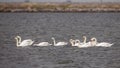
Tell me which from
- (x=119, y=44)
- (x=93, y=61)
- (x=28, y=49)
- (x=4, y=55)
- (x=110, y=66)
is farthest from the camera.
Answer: (x=119, y=44)

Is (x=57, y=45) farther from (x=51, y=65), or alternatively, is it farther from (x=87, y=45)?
(x=51, y=65)

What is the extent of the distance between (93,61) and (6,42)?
1230 centimetres

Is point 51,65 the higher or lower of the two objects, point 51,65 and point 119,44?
the higher

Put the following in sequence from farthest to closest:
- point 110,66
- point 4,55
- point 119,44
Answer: point 119,44
point 4,55
point 110,66

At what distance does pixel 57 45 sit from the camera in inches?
1494

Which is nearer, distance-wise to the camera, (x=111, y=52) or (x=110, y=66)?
(x=110, y=66)

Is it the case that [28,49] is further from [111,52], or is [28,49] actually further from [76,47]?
[111,52]

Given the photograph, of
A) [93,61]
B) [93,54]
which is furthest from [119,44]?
[93,61]

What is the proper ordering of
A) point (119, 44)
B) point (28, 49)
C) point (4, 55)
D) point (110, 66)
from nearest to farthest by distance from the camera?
point (110, 66)
point (4, 55)
point (28, 49)
point (119, 44)

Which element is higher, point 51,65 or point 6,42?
point 51,65

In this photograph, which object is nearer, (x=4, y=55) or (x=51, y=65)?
(x=51, y=65)

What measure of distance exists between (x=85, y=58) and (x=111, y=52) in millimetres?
3263

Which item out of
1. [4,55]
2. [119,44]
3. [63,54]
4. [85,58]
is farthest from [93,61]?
[119,44]

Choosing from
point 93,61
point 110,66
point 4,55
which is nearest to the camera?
point 110,66
